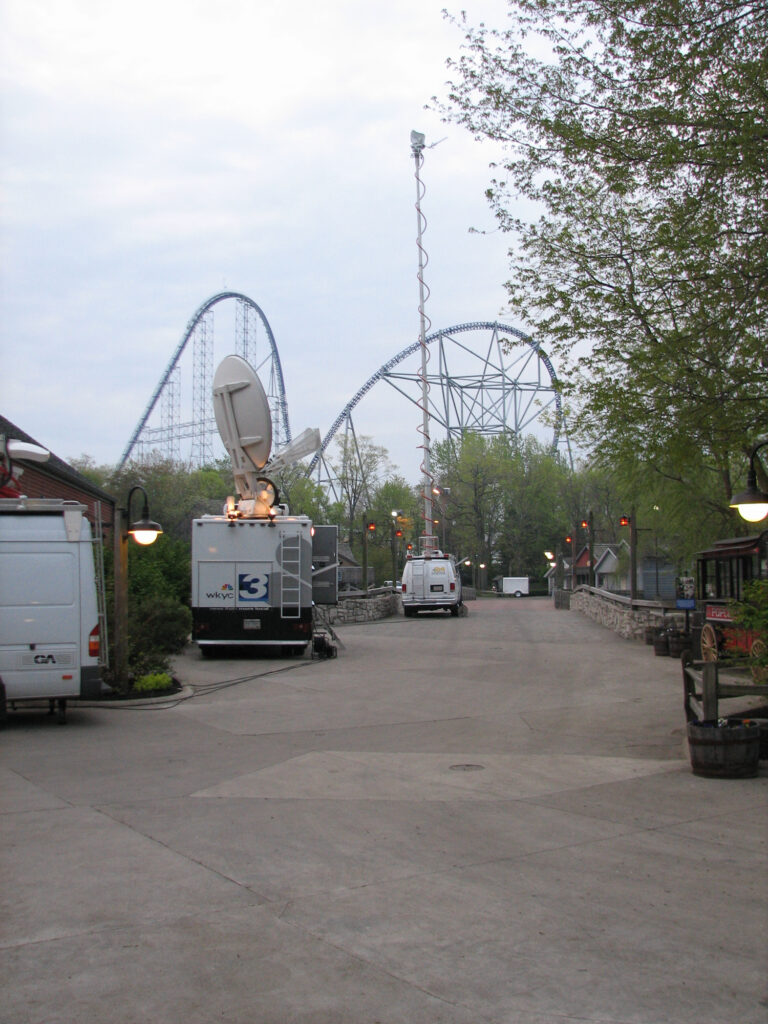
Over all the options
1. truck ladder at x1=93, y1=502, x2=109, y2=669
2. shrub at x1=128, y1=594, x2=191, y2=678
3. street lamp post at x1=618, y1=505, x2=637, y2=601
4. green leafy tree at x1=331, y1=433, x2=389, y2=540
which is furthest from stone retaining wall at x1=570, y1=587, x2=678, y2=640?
green leafy tree at x1=331, y1=433, x2=389, y2=540

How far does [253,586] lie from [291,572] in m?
0.84

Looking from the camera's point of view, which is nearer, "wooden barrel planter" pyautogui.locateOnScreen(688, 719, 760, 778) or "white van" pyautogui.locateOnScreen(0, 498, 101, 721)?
"wooden barrel planter" pyautogui.locateOnScreen(688, 719, 760, 778)

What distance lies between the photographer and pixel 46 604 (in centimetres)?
1095

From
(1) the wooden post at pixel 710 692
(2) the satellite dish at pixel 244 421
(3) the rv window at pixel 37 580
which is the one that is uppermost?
(2) the satellite dish at pixel 244 421

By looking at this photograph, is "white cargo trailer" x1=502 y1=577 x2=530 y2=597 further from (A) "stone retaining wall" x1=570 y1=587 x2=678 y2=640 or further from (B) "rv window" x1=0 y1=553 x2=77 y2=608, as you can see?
(B) "rv window" x1=0 y1=553 x2=77 y2=608

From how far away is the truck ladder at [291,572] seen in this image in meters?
19.0

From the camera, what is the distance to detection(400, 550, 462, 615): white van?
36531 millimetres

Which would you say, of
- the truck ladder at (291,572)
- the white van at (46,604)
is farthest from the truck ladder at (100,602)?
the truck ladder at (291,572)

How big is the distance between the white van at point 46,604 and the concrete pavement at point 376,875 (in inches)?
25.0

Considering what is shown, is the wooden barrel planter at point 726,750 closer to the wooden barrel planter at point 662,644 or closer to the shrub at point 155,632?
the shrub at point 155,632

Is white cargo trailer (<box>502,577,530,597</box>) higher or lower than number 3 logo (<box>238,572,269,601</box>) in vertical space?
lower

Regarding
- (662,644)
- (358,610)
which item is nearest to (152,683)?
(662,644)

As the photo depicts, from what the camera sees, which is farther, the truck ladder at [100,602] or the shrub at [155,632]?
the shrub at [155,632]

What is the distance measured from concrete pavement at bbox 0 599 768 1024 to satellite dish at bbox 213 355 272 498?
9775 mm
